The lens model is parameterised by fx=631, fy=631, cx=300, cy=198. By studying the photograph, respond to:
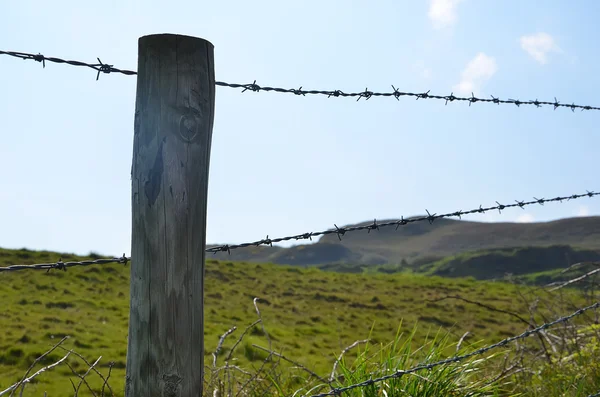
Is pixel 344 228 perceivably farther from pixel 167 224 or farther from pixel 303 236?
pixel 167 224

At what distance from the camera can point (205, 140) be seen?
2.05 metres

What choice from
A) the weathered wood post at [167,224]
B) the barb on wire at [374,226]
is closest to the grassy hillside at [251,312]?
the barb on wire at [374,226]

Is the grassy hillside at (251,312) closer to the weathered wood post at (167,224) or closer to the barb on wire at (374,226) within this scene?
the barb on wire at (374,226)

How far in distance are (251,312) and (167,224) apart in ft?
55.3

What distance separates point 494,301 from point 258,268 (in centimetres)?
969

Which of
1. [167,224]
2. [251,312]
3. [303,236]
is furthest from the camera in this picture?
[251,312]

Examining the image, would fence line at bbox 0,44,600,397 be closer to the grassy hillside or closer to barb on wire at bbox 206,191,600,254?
barb on wire at bbox 206,191,600,254

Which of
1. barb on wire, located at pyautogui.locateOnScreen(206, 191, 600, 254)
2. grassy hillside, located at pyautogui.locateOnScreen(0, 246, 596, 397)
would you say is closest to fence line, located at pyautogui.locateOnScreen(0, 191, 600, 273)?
barb on wire, located at pyautogui.locateOnScreen(206, 191, 600, 254)

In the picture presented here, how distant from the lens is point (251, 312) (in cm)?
1845

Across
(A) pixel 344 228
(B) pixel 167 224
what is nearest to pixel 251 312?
(A) pixel 344 228

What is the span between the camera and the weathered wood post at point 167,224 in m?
1.93

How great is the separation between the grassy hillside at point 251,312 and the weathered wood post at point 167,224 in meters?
5.92

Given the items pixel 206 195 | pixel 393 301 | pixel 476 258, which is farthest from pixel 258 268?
pixel 476 258

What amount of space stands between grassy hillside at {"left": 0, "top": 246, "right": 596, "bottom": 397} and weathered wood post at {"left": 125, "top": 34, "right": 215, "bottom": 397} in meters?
5.92
